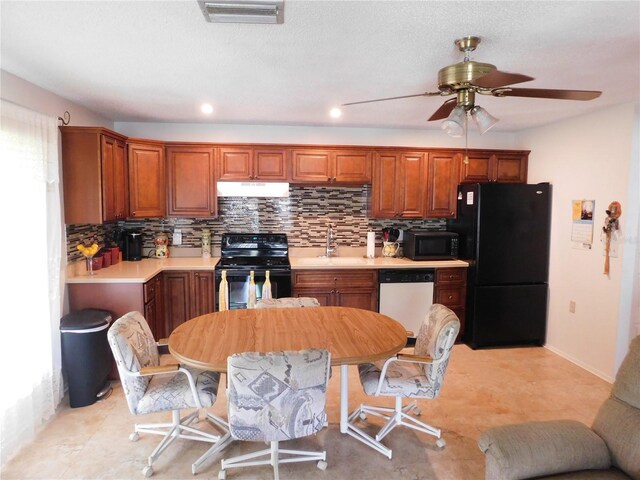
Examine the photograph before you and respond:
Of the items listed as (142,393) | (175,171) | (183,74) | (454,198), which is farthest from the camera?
(454,198)

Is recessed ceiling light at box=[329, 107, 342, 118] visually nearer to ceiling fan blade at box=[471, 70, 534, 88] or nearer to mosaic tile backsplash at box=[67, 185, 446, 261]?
mosaic tile backsplash at box=[67, 185, 446, 261]

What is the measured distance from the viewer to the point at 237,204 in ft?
15.0

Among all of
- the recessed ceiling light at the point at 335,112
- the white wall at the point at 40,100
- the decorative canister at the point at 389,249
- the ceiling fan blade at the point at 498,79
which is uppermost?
the recessed ceiling light at the point at 335,112

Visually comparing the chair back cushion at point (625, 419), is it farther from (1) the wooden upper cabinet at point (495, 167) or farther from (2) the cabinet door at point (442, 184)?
(1) the wooden upper cabinet at point (495, 167)

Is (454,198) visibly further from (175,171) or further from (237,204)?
(175,171)

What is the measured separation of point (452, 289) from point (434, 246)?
49 cm

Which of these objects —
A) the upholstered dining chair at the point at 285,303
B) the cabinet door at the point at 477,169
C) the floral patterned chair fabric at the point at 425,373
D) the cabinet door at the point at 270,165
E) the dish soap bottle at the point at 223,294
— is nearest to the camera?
the floral patterned chair fabric at the point at 425,373

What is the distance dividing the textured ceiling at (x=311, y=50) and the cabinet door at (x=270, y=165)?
0.88 m

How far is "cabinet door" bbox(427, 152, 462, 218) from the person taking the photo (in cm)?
449

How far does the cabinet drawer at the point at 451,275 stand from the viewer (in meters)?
4.29

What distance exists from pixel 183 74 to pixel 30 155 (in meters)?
1.13

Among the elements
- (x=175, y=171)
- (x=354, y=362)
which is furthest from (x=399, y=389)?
(x=175, y=171)

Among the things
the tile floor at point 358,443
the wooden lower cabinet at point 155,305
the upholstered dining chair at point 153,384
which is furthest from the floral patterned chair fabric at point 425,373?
the wooden lower cabinet at point 155,305

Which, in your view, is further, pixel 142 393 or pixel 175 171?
pixel 175 171
